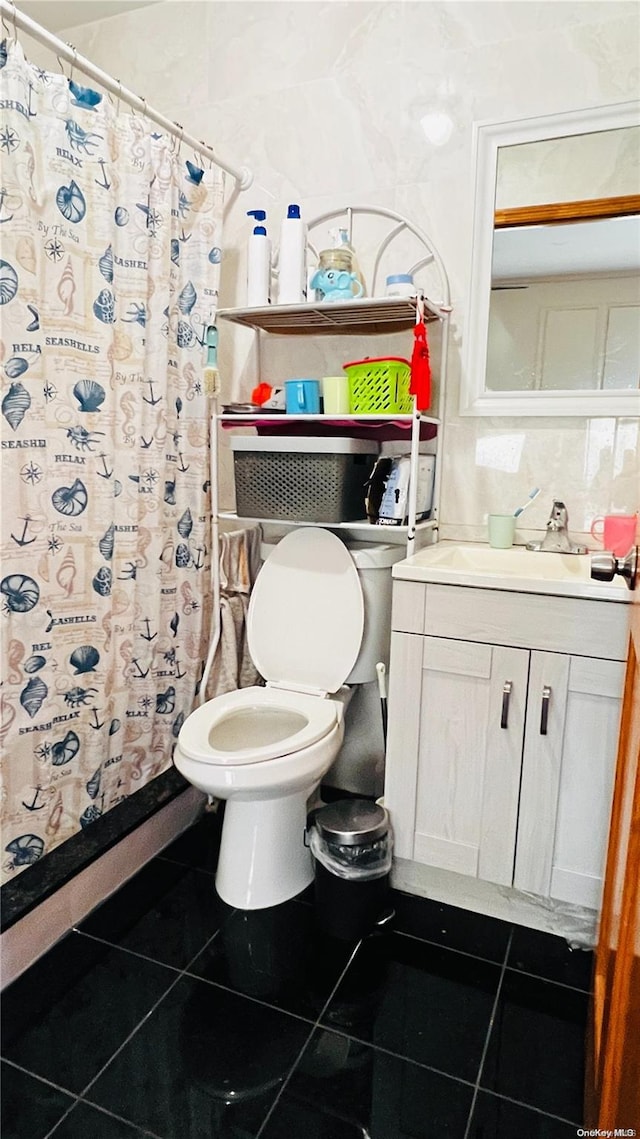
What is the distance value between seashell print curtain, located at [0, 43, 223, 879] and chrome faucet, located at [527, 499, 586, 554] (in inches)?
38.7

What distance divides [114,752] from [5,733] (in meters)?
0.40

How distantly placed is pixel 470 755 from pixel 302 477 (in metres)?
0.82

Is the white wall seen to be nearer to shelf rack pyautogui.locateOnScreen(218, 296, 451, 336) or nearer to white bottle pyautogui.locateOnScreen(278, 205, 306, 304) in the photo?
shelf rack pyautogui.locateOnScreen(218, 296, 451, 336)

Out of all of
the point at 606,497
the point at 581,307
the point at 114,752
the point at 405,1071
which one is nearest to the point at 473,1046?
the point at 405,1071

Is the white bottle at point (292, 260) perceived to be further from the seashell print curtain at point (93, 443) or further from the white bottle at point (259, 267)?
Result: the seashell print curtain at point (93, 443)

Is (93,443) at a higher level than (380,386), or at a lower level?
lower

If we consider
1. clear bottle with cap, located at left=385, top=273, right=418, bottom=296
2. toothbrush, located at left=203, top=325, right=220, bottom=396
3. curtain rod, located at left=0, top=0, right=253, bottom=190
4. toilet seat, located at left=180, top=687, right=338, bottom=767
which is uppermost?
curtain rod, located at left=0, top=0, right=253, bottom=190

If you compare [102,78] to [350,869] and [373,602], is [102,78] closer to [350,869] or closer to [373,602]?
[373,602]

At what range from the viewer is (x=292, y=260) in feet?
6.22

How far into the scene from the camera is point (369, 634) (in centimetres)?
188

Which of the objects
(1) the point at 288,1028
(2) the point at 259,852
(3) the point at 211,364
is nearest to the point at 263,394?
(3) the point at 211,364

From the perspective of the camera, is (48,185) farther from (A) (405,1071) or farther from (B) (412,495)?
(A) (405,1071)

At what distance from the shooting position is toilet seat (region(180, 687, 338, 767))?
1.63 m

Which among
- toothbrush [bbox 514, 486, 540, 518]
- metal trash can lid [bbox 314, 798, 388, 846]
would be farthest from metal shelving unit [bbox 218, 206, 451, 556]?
metal trash can lid [bbox 314, 798, 388, 846]
